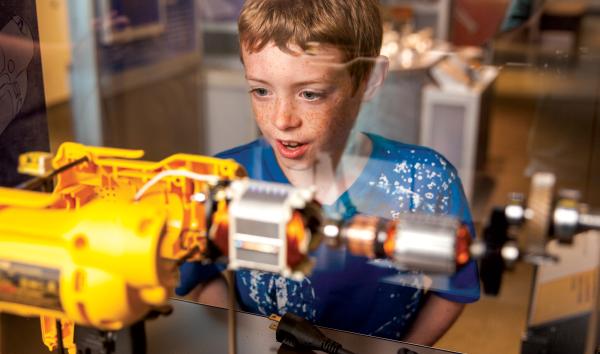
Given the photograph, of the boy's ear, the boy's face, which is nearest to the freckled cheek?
the boy's face

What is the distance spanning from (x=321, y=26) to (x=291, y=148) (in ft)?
0.48

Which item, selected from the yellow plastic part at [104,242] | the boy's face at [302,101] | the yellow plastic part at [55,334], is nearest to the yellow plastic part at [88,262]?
A: the yellow plastic part at [104,242]

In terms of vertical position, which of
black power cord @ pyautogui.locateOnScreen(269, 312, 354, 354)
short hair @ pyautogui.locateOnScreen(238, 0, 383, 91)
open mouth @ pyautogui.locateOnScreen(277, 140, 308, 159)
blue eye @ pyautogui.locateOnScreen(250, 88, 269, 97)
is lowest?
black power cord @ pyautogui.locateOnScreen(269, 312, 354, 354)

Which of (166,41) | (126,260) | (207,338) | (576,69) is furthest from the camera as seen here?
(166,41)

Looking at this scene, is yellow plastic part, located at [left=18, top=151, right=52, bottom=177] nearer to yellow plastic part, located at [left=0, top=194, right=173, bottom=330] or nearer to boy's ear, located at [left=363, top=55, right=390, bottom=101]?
yellow plastic part, located at [left=0, top=194, right=173, bottom=330]

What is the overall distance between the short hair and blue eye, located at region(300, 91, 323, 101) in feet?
0.16

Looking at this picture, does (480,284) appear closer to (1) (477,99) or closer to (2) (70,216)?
(2) (70,216)

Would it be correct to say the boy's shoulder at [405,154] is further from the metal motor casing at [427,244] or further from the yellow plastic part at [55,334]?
the yellow plastic part at [55,334]

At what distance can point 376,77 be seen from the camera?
2.71 feet

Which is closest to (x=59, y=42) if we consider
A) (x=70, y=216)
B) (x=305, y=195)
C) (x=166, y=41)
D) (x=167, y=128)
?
(x=167, y=128)

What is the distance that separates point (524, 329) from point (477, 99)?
72cm

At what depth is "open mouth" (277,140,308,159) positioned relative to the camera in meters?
0.81

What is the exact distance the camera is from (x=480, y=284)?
74 cm

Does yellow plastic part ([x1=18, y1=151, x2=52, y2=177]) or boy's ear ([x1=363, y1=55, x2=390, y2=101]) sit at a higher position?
boy's ear ([x1=363, y1=55, x2=390, y2=101])
